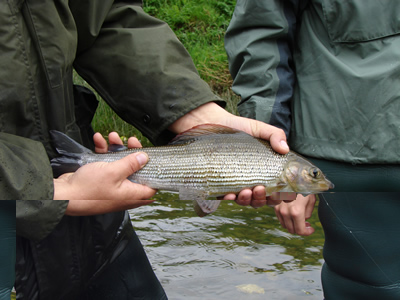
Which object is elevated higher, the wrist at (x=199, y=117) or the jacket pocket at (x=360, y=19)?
the jacket pocket at (x=360, y=19)

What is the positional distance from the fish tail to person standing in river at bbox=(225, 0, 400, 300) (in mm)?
927

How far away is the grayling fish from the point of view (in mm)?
1890

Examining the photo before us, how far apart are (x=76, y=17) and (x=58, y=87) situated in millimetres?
371

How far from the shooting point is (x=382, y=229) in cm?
118

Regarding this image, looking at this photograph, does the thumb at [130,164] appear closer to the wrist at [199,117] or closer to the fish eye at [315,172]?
the wrist at [199,117]

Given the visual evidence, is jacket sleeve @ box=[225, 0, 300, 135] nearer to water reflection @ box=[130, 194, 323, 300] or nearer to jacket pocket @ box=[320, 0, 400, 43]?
jacket pocket @ box=[320, 0, 400, 43]

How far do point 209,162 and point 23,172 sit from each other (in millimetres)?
861

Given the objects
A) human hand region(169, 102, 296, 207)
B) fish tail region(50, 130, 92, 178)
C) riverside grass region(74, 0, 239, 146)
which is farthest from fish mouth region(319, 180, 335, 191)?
riverside grass region(74, 0, 239, 146)

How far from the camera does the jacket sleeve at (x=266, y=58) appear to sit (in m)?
2.34

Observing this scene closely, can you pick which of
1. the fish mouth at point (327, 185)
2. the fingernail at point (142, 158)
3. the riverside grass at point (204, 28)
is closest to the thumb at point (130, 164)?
the fingernail at point (142, 158)

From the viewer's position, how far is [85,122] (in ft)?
7.28

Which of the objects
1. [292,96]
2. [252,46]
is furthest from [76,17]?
[292,96]

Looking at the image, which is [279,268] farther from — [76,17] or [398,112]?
[76,17]

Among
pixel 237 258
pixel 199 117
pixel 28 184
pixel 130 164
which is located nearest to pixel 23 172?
pixel 28 184
